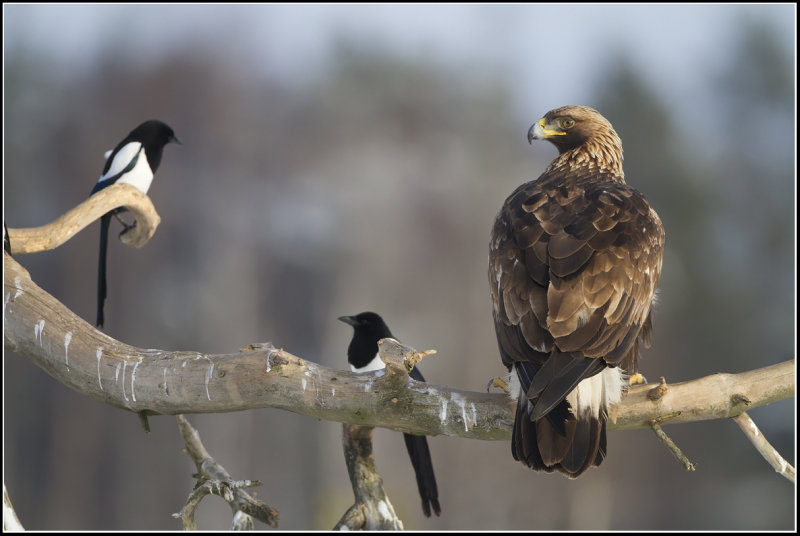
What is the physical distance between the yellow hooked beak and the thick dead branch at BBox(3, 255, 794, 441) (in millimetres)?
1380

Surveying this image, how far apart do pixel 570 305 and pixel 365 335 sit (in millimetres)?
2404

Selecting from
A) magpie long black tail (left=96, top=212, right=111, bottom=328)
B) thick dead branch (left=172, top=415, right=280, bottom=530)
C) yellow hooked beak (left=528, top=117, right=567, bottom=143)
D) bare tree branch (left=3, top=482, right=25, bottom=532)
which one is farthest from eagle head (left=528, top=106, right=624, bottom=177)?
bare tree branch (left=3, top=482, right=25, bottom=532)

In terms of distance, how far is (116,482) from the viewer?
16.9 m

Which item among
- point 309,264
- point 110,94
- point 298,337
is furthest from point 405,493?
point 110,94

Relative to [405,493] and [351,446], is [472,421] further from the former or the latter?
[405,493]

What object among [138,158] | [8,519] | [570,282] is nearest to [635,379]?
[570,282]

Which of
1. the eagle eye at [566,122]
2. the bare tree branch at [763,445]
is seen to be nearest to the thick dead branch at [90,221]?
the eagle eye at [566,122]

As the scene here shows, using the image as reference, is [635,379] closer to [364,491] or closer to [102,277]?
[364,491]

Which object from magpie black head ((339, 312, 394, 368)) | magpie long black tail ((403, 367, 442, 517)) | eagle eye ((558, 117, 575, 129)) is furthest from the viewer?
magpie black head ((339, 312, 394, 368))

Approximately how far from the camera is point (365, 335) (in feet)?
16.6

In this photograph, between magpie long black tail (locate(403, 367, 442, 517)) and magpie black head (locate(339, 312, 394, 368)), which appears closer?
magpie long black tail (locate(403, 367, 442, 517))

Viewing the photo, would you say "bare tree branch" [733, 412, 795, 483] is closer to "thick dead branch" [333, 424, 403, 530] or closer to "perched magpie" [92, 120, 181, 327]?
"thick dead branch" [333, 424, 403, 530]

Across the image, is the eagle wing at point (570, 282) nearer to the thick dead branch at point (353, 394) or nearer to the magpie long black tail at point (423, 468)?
the thick dead branch at point (353, 394)

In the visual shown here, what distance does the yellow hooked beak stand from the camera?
3.97m
